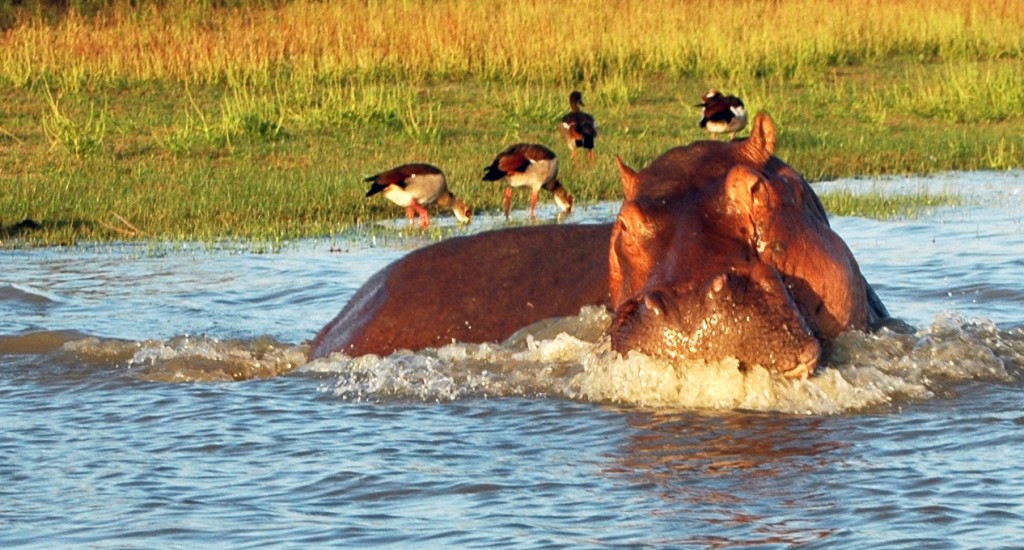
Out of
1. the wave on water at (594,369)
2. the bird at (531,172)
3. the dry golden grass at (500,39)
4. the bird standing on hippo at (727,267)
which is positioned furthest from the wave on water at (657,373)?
the dry golden grass at (500,39)

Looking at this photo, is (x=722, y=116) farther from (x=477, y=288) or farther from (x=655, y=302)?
(x=655, y=302)

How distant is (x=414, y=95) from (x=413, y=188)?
4.83 metres

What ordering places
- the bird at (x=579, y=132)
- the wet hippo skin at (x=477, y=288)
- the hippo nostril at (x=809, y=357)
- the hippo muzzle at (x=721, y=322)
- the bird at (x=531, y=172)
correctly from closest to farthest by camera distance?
the hippo muzzle at (x=721, y=322)
the hippo nostril at (x=809, y=357)
the wet hippo skin at (x=477, y=288)
the bird at (x=531, y=172)
the bird at (x=579, y=132)

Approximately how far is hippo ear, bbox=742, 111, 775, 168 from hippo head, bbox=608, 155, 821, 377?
0.88 feet

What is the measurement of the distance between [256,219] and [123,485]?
6504 mm

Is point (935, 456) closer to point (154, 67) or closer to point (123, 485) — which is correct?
point (123, 485)

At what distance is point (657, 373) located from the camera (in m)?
4.23

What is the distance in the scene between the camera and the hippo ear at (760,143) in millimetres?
4379

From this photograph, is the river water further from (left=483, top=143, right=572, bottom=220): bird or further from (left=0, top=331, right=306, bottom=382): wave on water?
(left=483, top=143, right=572, bottom=220): bird

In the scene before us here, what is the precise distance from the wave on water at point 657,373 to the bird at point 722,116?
9.05 metres

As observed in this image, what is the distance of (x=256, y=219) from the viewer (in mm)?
10625

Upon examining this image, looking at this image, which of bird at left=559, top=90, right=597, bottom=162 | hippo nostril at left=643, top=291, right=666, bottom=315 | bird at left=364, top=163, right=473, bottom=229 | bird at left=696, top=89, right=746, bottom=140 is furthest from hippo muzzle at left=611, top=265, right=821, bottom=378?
bird at left=696, top=89, right=746, bottom=140

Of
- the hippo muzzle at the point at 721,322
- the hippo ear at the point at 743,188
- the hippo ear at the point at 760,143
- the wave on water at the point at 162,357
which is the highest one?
the hippo ear at the point at 760,143

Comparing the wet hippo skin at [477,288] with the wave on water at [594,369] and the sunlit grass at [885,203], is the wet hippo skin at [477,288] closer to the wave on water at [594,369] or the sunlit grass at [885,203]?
the wave on water at [594,369]
